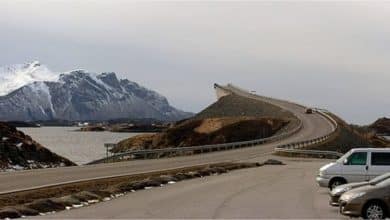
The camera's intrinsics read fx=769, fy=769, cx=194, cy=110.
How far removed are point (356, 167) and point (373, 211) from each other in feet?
28.2

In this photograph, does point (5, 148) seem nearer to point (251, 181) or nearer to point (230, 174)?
point (230, 174)

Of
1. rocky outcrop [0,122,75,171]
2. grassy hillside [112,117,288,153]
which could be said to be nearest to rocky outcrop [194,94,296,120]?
grassy hillside [112,117,288,153]

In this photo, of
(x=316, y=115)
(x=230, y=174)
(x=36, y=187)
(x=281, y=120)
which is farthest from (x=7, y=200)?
(x=316, y=115)

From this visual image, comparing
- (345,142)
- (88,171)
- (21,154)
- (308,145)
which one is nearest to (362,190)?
(88,171)

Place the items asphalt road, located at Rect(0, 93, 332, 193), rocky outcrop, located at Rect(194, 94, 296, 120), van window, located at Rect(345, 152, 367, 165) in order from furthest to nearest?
rocky outcrop, located at Rect(194, 94, 296, 120) < asphalt road, located at Rect(0, 93, 332, 193) < van window, located at Rect(345, 152, 367, 165)

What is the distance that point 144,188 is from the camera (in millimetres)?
28781

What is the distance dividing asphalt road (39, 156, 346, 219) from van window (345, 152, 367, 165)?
5.16 ft

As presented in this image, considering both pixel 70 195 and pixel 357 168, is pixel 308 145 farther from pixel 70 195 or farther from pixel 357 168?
pixel 70 195

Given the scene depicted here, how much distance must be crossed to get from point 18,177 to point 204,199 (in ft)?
42.4

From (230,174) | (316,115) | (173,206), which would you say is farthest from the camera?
(316,115)

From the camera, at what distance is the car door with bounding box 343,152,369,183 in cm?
2638

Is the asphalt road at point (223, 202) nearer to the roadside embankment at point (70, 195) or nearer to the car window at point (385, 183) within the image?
the roadside embankment at point (70, 195)

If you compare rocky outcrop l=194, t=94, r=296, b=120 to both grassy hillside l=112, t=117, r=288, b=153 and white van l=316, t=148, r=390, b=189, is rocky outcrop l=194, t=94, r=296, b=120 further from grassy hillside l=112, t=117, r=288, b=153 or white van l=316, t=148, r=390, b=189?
white van l=316, t=148, r=390, b=189

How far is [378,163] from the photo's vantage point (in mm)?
26375
